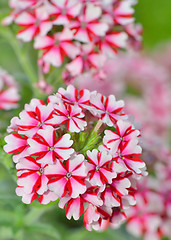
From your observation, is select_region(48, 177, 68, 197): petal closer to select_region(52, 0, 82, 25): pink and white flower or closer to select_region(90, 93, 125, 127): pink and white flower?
select_region(90, 93, 125, 127): pink and white flower

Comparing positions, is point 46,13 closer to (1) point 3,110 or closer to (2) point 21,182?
(1) point 3,110

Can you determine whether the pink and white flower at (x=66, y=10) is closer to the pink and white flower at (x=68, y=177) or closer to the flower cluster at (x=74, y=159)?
the flower cluster at (x=74, y=159)

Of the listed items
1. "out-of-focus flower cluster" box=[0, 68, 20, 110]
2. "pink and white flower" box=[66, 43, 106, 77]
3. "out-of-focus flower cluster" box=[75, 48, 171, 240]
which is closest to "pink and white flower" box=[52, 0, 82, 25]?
"pink and white flower" box=[66, 43, 106, 77]

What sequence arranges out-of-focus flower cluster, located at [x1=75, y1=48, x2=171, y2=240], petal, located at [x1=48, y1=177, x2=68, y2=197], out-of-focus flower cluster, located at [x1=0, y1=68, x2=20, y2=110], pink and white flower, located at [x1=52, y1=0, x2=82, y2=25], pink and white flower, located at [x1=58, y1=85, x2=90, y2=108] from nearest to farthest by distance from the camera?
petal, located at [x1=48, y1=177, x2=68, y2=197]
pink and white flower, located at [x1=58, y1=85, x2=90, y2=108]
pink and white flower, located at [x1=52, y1=0, x2=82, y2=25]
out-of-focus flower cluster, located at [x1=0, y1=68, x2=20, y2=110]
out-of-focus flower cluster, located at [x1=75, y1=48, x2=171, y2=240]

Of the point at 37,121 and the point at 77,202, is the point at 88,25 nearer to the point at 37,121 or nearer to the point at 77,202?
the point at 37,121

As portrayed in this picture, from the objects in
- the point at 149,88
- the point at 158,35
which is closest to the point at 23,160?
the point at 149,88
